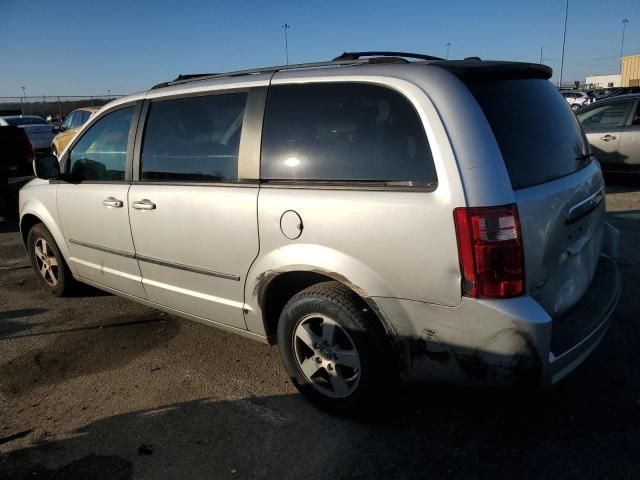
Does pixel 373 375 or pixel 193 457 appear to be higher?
pixel 373 375

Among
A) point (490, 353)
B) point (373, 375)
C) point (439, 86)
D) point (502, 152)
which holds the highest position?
point (439, 86)

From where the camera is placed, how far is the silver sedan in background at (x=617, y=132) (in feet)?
Result: 28.8

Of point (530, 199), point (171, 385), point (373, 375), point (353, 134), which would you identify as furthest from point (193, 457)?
point (530, 199)

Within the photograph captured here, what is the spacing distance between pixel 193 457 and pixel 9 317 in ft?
9.42

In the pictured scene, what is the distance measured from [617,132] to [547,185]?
25.9 feet

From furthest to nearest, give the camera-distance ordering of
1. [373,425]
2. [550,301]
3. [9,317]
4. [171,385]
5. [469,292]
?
1. [9,317]
2. [171,385]
3. [373,425]
4. [550,301]
5. [469,292]

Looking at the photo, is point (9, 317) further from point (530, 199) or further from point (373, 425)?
point (530, 199)

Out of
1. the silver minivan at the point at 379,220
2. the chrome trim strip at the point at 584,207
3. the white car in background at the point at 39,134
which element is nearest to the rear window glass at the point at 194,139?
the silver minivan at the point at 379,220

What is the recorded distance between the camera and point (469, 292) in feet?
7.23

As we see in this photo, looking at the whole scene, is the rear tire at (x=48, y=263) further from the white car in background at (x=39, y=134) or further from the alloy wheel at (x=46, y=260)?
the white car in background at (x=39, y=134)

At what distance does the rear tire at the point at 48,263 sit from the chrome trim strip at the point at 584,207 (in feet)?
13.6

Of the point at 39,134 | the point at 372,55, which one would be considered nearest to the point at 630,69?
the point at 39,134

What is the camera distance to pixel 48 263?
15.8ft

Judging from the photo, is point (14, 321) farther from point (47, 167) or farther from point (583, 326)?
point (583, 326)
